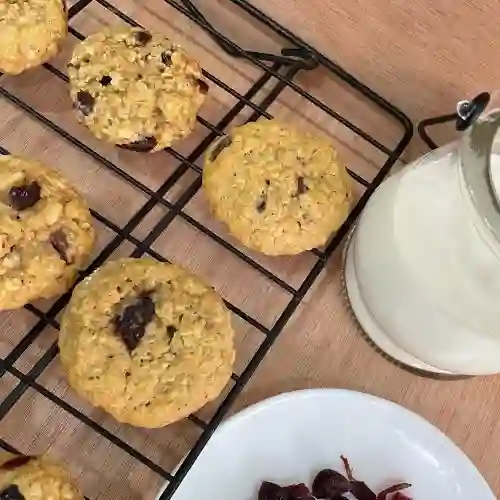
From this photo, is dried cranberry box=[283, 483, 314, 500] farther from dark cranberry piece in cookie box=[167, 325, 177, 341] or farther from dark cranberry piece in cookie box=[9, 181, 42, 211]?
dark cranberry piece in cookie box=[9, 181, 42, 211]

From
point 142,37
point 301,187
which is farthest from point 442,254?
point 142,37

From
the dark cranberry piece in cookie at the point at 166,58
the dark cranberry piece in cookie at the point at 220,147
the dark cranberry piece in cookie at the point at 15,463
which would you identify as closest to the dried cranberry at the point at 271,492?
the dark cranberry piece in cookie at the point at 15,463

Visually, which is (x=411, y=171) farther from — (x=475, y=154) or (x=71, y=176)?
(x=71, y=176)

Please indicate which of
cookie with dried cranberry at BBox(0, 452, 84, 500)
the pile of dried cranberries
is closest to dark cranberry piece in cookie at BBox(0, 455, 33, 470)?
cookie with dried cranberry at BBox(0, 452, 84, 500)

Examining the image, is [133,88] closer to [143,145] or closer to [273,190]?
[143,145]

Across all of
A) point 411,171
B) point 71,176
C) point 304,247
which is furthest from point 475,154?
point 71,176
